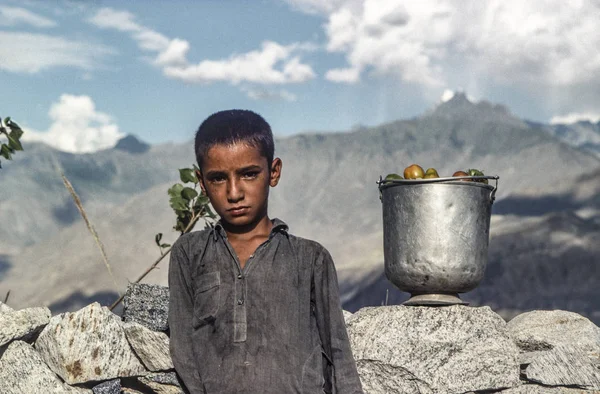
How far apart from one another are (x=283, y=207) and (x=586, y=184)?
42.9m

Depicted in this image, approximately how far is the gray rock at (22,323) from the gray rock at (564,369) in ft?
8.23

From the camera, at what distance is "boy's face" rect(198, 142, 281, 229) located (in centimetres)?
259

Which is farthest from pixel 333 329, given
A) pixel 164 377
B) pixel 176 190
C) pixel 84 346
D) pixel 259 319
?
pixel 176 190

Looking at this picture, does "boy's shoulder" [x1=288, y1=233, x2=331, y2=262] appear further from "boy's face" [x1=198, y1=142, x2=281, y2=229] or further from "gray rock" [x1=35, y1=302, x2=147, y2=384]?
"gray rock" [x1=35, y1=302, x2=147, y2=384]

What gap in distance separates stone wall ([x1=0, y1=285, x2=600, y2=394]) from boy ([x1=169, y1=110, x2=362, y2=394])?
0.83 metres

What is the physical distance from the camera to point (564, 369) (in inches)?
157

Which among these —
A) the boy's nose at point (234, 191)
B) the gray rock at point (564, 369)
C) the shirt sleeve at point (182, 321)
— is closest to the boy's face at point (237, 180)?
the boy's nose at point (234, 191)

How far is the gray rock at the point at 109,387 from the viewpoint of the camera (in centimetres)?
337

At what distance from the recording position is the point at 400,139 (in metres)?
132

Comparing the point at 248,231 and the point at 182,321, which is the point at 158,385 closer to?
the point at 182,321

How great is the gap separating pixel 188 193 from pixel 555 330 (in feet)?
8.01

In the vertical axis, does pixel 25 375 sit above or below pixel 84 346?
below

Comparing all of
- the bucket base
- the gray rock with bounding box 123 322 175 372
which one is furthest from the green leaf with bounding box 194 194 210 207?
the bucket base

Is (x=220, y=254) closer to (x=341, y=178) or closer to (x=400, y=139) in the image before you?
(x=341, y=178)
